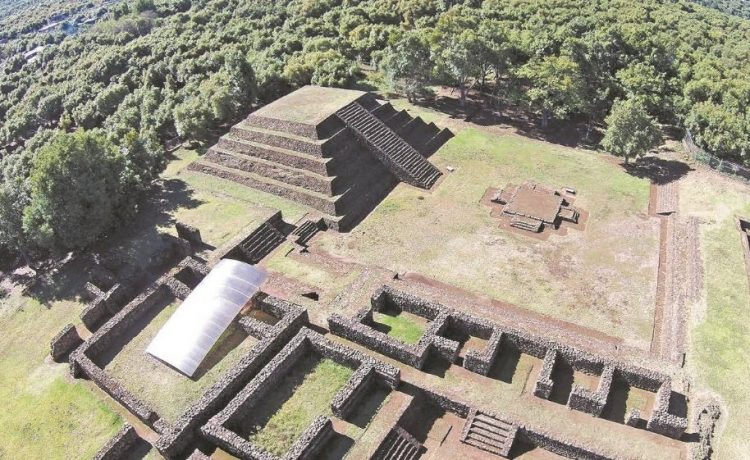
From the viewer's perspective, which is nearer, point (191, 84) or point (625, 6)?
point (191, 84)

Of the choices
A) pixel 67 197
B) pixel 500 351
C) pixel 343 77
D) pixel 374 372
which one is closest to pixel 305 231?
pixel 374 372

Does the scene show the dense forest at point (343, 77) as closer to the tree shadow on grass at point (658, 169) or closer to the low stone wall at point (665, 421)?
the tree shadow on grass at point (658, 169)

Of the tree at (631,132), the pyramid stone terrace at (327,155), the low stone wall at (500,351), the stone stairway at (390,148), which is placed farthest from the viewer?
the stone stairway at (390,148)

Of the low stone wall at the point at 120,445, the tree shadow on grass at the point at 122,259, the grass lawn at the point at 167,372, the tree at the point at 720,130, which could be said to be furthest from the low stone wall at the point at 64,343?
the tree at the point at 720,130

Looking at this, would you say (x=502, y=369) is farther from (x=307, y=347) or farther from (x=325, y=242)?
(x=325, y=242)

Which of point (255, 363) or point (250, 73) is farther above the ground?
point (250, 73)

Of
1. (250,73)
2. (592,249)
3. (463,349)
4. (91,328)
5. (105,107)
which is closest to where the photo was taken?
(463,349)

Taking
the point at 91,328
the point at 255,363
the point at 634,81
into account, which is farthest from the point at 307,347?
the point at 634,81
